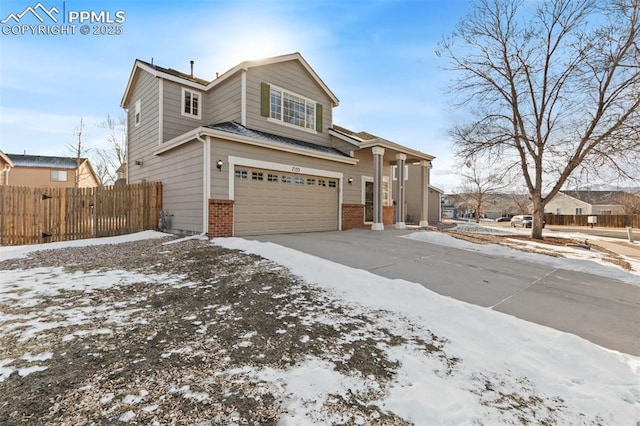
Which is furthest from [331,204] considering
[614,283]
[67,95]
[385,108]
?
[67,95]

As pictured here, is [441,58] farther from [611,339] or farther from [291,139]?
[611,339]

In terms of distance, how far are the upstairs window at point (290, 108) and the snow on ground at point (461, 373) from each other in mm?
8652

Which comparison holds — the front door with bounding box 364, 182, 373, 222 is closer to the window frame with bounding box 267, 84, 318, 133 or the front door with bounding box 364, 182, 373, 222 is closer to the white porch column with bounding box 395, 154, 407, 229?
the white porch column with bounding box 395, 154, 407, 229

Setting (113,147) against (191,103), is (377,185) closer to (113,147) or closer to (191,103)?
(191,103)

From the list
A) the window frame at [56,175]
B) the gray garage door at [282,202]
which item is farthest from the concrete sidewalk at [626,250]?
the window frame at [56,175]

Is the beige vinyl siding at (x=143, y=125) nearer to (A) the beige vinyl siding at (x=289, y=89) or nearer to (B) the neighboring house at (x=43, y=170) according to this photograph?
(A) the beige vinyl siding at (x=289, y=89)

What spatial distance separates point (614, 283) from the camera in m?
5.77

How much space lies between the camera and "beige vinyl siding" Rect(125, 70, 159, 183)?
37.1ft

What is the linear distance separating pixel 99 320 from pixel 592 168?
16326 millimetres

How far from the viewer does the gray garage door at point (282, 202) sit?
908 centimetres

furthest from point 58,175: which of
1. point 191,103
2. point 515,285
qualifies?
point 515,285

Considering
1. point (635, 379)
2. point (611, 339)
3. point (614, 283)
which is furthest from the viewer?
A: point (614, 283)

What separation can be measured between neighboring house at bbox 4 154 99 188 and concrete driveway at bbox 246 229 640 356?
35.3 metres

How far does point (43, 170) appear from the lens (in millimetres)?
31062
